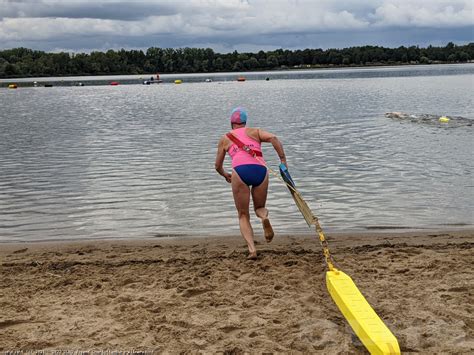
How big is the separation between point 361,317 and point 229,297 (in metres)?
1.79

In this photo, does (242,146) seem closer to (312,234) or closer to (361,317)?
(312,234)

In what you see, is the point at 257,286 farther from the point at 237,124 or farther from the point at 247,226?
the point at 237,124

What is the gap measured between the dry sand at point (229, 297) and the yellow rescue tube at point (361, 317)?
0.56ft

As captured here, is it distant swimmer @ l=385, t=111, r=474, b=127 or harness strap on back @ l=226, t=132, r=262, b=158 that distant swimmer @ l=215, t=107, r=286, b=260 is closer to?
harness strap on back @ l=226, t=132, r=262, b=158

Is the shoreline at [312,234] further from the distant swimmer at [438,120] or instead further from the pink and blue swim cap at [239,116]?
the distant swimmer at [438,120]

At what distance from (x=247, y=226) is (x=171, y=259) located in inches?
50.2

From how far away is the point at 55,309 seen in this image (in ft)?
21.9

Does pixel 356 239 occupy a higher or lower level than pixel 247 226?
lower

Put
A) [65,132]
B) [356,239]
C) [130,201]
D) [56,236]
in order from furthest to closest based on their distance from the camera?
[65,132], [130,201], [56,236], [356,239]

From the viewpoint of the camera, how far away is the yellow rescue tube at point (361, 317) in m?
5.09

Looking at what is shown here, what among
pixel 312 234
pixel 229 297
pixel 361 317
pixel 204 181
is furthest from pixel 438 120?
pixel 361 317

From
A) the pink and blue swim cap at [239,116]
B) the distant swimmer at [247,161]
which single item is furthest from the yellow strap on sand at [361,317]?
the pink and blue swim cap at [239,116]

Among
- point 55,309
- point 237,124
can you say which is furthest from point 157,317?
point 237,124

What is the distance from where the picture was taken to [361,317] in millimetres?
5605
